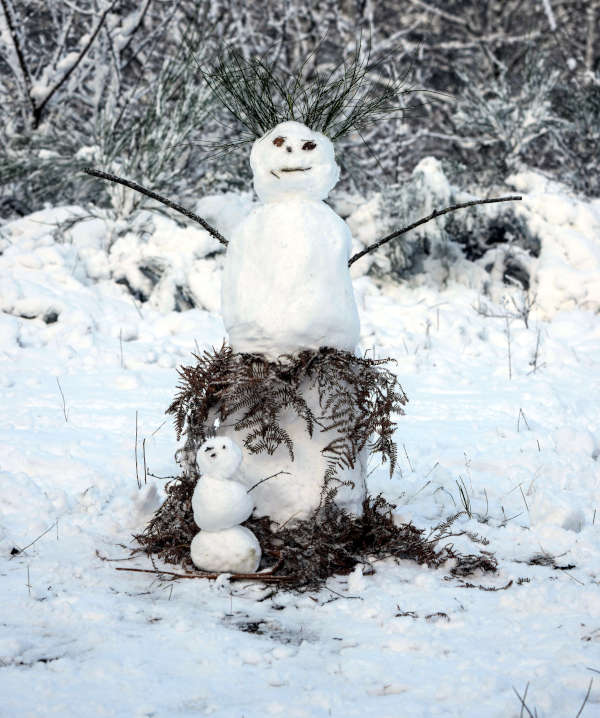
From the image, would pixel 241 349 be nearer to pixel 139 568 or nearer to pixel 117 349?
pixel 139 568

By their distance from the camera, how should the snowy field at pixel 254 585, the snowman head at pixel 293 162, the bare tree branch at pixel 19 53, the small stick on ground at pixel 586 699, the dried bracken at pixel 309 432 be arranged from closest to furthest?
the small stick on ground at pixel 586 699 → the snowy field at pixel 254 585 → the dried bracken at pixel 309 432 → the snowman head at pixel 293 162 → the bare tree branch at pixel 19 53

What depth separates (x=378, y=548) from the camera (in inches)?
99.5

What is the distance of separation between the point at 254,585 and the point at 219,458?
42 cm

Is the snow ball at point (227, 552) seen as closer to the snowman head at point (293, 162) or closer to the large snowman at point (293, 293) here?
the large snowman at point (293, 293)

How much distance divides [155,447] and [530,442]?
2006 millimetres

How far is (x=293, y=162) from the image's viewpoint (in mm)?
2551

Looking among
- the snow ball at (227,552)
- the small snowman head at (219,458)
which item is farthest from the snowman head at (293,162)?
the snow ball at (227,552)

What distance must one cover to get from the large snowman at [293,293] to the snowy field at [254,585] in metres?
0.36

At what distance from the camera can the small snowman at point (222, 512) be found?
7.49 feet

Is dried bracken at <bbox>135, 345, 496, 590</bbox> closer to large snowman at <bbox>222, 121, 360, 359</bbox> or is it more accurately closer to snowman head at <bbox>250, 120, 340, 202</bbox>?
large snowman at <bbox>222, 121, 360, 359</bbox>

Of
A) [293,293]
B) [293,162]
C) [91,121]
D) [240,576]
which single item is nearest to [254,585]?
[240,576]

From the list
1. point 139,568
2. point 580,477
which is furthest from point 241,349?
point 580,477

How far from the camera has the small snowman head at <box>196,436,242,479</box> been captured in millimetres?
2295

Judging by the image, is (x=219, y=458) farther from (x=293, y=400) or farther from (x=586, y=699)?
(x=586, y=699)
